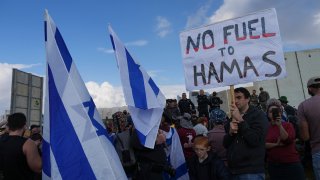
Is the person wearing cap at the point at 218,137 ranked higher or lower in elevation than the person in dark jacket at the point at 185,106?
lower

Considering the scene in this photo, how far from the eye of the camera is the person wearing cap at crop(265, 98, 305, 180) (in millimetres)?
4914

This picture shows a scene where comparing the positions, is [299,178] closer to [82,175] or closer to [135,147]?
[135,147]

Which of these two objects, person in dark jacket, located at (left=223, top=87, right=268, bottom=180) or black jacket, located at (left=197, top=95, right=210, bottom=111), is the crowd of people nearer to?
person in dark jacket, located at (left=223, top=87, right=268, bottom=180)

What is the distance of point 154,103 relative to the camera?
479 cm

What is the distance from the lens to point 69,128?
12.0 feet

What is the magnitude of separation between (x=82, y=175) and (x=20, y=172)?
1.05m

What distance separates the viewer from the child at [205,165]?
4.61 m

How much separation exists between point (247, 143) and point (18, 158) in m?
2.79

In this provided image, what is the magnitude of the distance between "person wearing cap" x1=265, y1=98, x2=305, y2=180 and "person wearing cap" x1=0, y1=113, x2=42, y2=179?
3329 mm

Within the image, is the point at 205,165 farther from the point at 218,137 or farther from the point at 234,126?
the point at 234,126

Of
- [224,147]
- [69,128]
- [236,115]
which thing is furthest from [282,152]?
[69,128]

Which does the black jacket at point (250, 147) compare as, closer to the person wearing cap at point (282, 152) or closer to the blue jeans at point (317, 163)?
the blue jeans at point (317, 163)

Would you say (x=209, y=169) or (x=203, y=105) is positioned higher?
(x=203, y=105)

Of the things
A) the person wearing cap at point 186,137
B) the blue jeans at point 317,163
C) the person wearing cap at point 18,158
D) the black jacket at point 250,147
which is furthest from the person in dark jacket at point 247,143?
the person wearing cap at point 18,158
